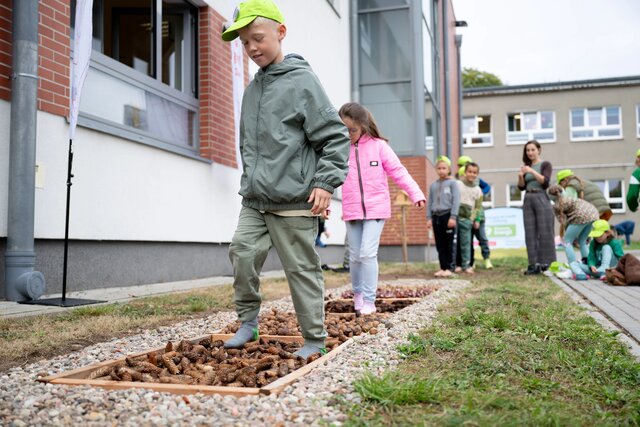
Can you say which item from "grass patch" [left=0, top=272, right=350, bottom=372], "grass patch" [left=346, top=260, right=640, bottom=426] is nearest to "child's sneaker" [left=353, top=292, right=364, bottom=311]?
"grass patch" [left=346, top=260, right=640, bottom=426]

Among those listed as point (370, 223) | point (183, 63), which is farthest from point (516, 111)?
point (370, 223)

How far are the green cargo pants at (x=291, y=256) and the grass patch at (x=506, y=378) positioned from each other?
538 mm

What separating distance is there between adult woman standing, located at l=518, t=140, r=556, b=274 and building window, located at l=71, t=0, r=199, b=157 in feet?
17.0

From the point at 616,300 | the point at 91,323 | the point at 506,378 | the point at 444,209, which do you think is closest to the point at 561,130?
the point at 444,209

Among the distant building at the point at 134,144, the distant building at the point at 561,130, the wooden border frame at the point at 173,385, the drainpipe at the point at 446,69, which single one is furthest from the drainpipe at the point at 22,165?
the distant building at the point at 561,130

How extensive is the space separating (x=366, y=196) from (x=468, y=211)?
628 cm

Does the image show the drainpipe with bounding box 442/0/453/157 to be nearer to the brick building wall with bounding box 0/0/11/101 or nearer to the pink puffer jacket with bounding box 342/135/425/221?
the pink puffer jacket with bounding box 342/135/425/221

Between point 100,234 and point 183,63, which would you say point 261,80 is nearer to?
point 100,234

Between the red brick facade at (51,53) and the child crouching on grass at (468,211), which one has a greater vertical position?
the red brick facade at (51,53)

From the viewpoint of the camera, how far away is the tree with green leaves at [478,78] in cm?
4881

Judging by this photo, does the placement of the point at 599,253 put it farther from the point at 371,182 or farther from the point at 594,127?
the point at 594,127

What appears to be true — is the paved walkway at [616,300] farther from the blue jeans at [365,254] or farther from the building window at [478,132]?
the building window at [478,132]

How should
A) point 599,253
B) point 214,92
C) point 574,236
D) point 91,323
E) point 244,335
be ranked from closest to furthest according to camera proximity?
point 244,335
point 91,323
point 214,92
point 599,253
point 574,236

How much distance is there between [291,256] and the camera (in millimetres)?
3152
